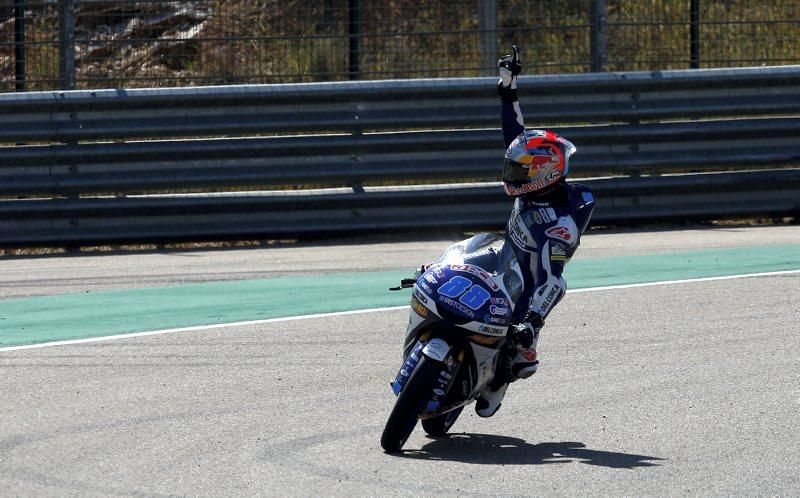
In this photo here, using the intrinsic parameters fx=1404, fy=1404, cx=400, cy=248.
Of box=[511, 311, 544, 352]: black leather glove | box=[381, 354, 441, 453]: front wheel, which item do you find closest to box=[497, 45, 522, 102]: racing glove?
box=[511, 311, 544, 352]: black leather glove

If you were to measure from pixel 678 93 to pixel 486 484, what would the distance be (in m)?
9.52

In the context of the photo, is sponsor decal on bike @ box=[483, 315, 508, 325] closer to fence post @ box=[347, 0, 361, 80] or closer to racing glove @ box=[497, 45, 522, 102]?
racing glove @ box=[497, 45, 522, 102]

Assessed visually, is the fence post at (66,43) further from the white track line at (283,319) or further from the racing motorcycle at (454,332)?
the racing motorcycle at (454,332)

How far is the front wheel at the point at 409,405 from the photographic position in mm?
6207

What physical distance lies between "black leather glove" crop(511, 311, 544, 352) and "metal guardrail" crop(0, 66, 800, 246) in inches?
290

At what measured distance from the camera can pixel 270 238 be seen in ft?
44.7

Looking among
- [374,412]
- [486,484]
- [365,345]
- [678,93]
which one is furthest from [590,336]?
[678,93]

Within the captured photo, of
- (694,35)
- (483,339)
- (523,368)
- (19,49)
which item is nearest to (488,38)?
(694,35)

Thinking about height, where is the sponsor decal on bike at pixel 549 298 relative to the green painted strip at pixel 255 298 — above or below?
above

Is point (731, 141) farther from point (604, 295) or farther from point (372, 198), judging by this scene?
point (604, 295)

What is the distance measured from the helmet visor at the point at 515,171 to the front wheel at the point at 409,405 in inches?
43.9

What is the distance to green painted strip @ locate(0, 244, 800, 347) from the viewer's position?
9.55m

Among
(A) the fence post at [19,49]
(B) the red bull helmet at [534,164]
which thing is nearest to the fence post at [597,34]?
(A) the fence post at [19,49]

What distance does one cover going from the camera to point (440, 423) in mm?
6629
